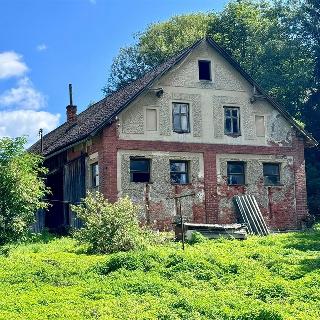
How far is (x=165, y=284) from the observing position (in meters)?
15.7

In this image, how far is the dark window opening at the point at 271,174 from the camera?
31.7m

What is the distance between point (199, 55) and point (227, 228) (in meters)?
9.81

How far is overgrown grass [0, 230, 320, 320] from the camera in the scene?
1320cm

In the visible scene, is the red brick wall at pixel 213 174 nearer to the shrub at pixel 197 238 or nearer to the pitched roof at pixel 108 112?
the pitched roof at pixel 108 112

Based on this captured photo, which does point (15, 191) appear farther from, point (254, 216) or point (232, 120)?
point (232, 120)

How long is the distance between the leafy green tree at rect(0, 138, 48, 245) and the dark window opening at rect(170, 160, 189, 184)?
28.1 feet

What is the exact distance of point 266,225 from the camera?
99.3 feet

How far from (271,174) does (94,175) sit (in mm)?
9221

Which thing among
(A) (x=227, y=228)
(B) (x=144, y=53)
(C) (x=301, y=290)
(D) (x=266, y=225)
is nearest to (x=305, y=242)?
(A) (x=227, y=228)

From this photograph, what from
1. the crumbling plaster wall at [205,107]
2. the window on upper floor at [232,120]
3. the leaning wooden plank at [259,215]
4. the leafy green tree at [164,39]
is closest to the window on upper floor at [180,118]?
the crumbling plaster wall at [205,107]

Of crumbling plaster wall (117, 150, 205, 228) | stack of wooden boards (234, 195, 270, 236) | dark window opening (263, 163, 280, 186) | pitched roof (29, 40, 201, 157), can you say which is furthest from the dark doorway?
dark window opening (263, 163, 280, 186)

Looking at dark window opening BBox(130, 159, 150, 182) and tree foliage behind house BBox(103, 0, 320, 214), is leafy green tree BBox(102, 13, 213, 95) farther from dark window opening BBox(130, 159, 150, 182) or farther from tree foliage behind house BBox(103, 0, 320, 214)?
dark window opening BBox(130, 159, 150, 182)

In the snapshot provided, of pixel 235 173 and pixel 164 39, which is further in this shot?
pixel 164 39

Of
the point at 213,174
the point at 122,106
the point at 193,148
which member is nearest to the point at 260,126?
the point at 213,174
